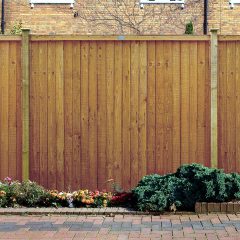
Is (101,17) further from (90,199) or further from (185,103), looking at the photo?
(90,199)

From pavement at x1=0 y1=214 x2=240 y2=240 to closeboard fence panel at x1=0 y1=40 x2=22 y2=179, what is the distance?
1.23 m

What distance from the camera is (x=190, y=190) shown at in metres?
7.35

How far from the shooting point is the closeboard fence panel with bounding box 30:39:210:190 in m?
8.32

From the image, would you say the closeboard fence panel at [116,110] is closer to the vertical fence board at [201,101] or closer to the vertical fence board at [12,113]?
the vertical fence board at [201,101]

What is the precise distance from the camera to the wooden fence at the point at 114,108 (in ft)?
27.3

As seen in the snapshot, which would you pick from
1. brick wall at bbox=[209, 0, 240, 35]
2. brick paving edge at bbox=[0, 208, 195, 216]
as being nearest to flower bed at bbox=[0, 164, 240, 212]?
brick paving edge at bbox=[0, 208, 195, 216]

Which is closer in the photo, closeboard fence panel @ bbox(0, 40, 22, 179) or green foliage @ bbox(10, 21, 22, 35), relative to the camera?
closeboard fence panel @ bbox(0, 40, 22, 179)

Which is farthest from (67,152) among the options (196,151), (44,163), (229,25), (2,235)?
(229,25)

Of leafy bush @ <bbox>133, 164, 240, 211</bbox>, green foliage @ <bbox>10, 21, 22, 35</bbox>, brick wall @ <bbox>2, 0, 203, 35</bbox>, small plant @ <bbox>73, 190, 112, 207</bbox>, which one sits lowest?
small plant @ <bbox>73, 190, 112, 207</bbox>

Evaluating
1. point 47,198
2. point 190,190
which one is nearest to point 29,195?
point 47,198

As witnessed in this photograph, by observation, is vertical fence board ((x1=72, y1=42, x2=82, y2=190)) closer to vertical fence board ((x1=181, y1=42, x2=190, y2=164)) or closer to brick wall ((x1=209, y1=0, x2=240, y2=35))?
vertical fence board ((x1=181, y1=42, x2=190, y2=164))

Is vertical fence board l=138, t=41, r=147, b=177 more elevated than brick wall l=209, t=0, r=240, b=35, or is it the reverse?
brick wall l=209, t=0, r=240, b=35

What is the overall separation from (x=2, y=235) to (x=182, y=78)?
3521 mm

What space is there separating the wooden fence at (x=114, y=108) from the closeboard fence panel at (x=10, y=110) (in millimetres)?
14
